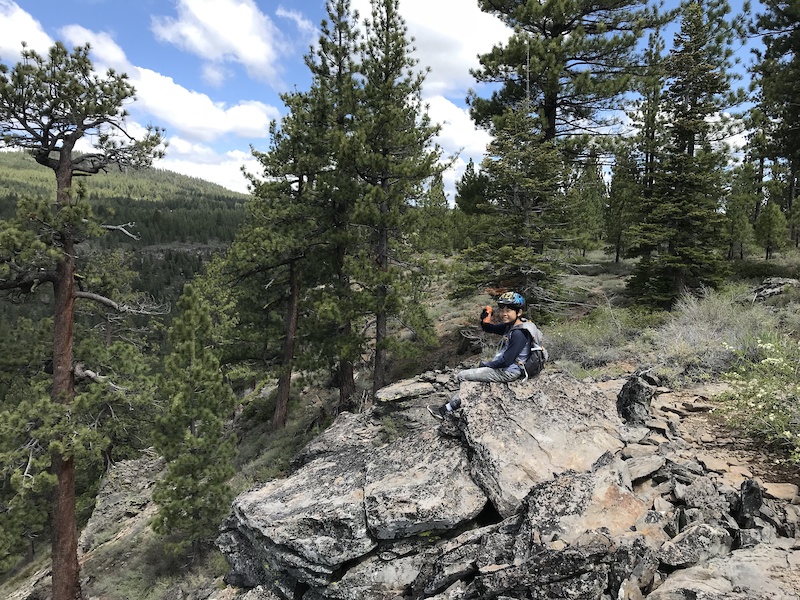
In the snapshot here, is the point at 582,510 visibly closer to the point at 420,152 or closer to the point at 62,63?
the point at 420,152

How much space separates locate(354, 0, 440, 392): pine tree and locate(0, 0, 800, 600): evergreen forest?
0.07 meters

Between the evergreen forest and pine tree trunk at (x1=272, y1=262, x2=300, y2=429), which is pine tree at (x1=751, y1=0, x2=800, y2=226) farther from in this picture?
pine tree trunk at (x1=272, y1=262, x2=300, y2=429)

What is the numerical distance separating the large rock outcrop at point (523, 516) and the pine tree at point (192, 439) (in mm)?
5383

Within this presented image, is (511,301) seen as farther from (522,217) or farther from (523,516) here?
(522,217)

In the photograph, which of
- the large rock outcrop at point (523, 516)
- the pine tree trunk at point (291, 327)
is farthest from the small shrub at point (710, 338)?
the pine tree trunk at point (291, 327)

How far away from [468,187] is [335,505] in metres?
13.5

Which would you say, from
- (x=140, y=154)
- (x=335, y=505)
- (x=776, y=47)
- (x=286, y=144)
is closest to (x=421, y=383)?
(x=335, y=505)

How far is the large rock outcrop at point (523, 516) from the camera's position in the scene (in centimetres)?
323

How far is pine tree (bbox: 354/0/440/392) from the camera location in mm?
11750

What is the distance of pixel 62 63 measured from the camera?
903cm

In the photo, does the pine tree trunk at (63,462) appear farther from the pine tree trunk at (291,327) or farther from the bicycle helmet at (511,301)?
the bicycle helmet at (511,301)

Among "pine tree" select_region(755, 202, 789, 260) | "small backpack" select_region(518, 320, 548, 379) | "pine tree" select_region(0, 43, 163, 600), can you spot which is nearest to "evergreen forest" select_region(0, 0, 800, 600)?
"pine tree" select_region(0, 43, 163, 600)

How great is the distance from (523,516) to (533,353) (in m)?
2.32

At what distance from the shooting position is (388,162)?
472 inches
